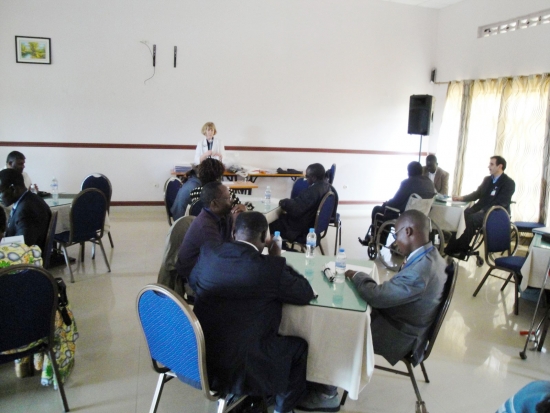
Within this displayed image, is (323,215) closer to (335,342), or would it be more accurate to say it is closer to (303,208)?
(303,208)

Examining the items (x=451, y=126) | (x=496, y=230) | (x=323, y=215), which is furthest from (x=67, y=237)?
(x=451, y=126)

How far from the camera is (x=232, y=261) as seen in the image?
197cm


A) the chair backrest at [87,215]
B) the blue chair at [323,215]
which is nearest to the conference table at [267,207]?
the blue chair at [323,215]

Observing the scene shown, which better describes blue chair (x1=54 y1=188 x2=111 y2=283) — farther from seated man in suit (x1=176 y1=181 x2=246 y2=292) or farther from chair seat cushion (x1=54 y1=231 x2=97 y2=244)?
seated man in suit (x1=176 y1=181 x2=246 y2=292)

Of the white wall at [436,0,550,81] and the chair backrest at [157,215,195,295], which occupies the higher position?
the white wall at [436,0,550,81]

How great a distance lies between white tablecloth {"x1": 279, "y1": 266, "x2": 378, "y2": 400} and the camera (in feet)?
7.20

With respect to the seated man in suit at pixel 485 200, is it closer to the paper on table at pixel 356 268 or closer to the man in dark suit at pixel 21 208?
the paper on table at pixel 356 268

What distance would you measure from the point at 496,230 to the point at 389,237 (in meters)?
1.48

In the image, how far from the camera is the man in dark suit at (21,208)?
10.7 ft

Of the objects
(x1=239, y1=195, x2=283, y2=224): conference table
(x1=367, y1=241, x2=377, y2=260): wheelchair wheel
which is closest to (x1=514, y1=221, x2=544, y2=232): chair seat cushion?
(x1=367, y1=241, x2=377, y2=260): wheelchair wheel

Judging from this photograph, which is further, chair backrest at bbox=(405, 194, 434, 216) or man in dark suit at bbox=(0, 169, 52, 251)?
chair backrest at bbox=(405, 194, 434, 216)

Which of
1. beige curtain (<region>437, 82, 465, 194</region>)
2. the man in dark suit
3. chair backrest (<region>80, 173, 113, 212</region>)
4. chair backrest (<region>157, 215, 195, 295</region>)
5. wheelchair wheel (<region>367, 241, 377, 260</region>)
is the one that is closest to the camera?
chair backrest (<region>157, 215, 195, 295</region>)

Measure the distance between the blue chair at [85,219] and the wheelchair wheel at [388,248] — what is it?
2902 mm

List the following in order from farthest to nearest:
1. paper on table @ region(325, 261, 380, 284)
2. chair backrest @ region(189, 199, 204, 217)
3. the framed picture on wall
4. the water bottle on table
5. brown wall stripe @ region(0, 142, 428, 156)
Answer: brown wall stripe @ region(0, 142, 428, 156) < the framed picture on wall < chair backrest @ region(189, 199, 204, 217) < paper on table @ region(325, 261, 380, 284) < the water bottle on table
